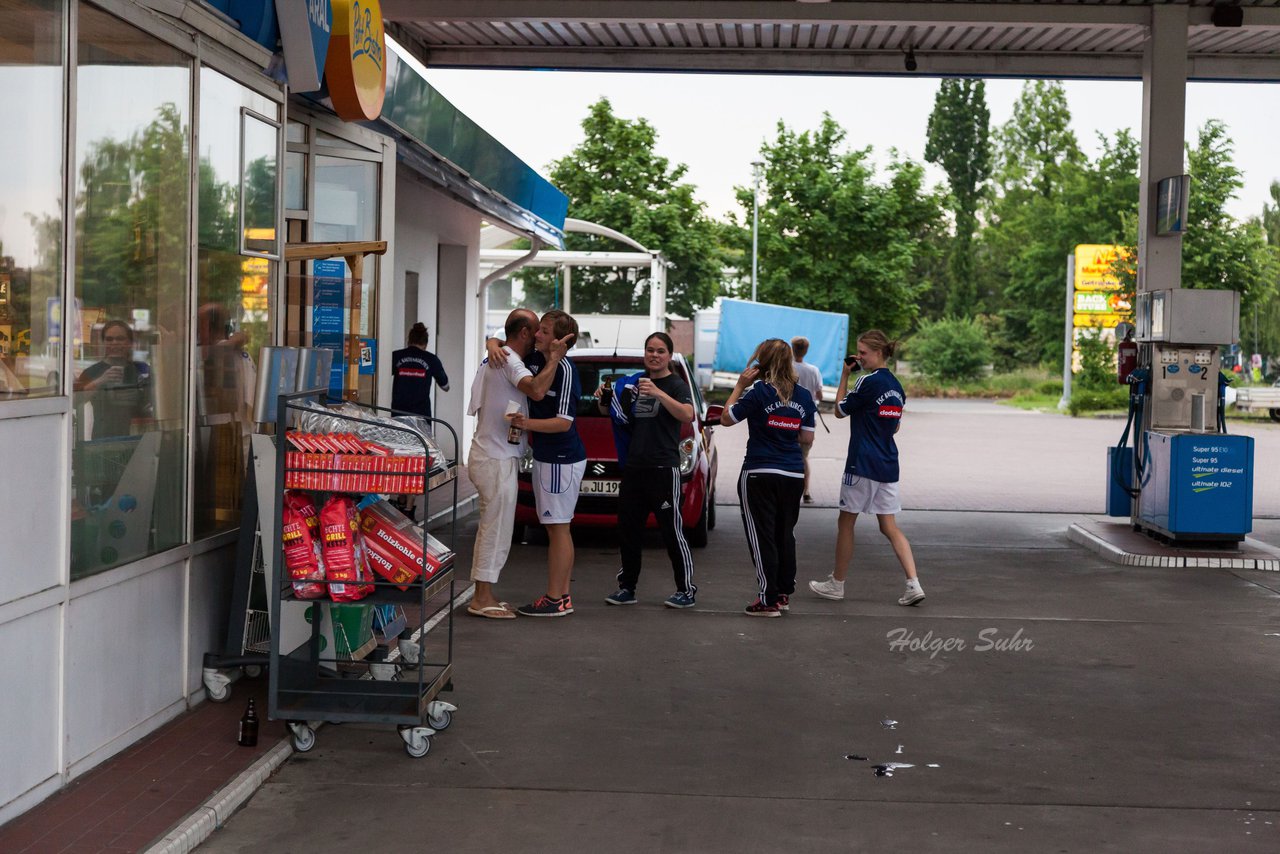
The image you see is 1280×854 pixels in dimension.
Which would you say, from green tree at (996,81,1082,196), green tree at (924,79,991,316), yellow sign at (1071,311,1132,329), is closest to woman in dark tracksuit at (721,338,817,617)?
yellow sign at (1071,311,1132,329)

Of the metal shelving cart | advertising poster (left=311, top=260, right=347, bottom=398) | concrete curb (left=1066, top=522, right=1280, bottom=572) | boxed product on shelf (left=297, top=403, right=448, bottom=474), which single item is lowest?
concrete curb (left=1066, top=522, right=1280, bottom=572)

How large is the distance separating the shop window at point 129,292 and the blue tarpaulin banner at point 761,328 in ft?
107

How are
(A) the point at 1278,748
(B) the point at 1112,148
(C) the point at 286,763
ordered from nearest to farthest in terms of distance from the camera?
1. (C) the point at 286,763
2. (A) the point at 1278,748
3. (B) the point at 1112,148

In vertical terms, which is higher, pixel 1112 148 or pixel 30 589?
pixel 1112 148

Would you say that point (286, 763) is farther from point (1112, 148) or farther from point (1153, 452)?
point (1112, 148)

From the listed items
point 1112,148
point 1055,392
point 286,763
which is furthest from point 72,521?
point 1112,148

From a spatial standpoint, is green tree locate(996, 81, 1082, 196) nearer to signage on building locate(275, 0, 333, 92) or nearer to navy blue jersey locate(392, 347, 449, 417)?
navy blue jersey locate(392, 347, 449, 417)

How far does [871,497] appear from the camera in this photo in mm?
9242

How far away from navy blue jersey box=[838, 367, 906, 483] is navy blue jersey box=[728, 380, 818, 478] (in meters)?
0.44

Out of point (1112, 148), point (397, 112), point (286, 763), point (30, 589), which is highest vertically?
point (1112, 148)

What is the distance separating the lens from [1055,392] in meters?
53.7

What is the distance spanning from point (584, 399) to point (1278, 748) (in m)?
7.27

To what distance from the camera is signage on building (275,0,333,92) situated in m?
6.89

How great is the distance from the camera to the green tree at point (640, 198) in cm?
4738
